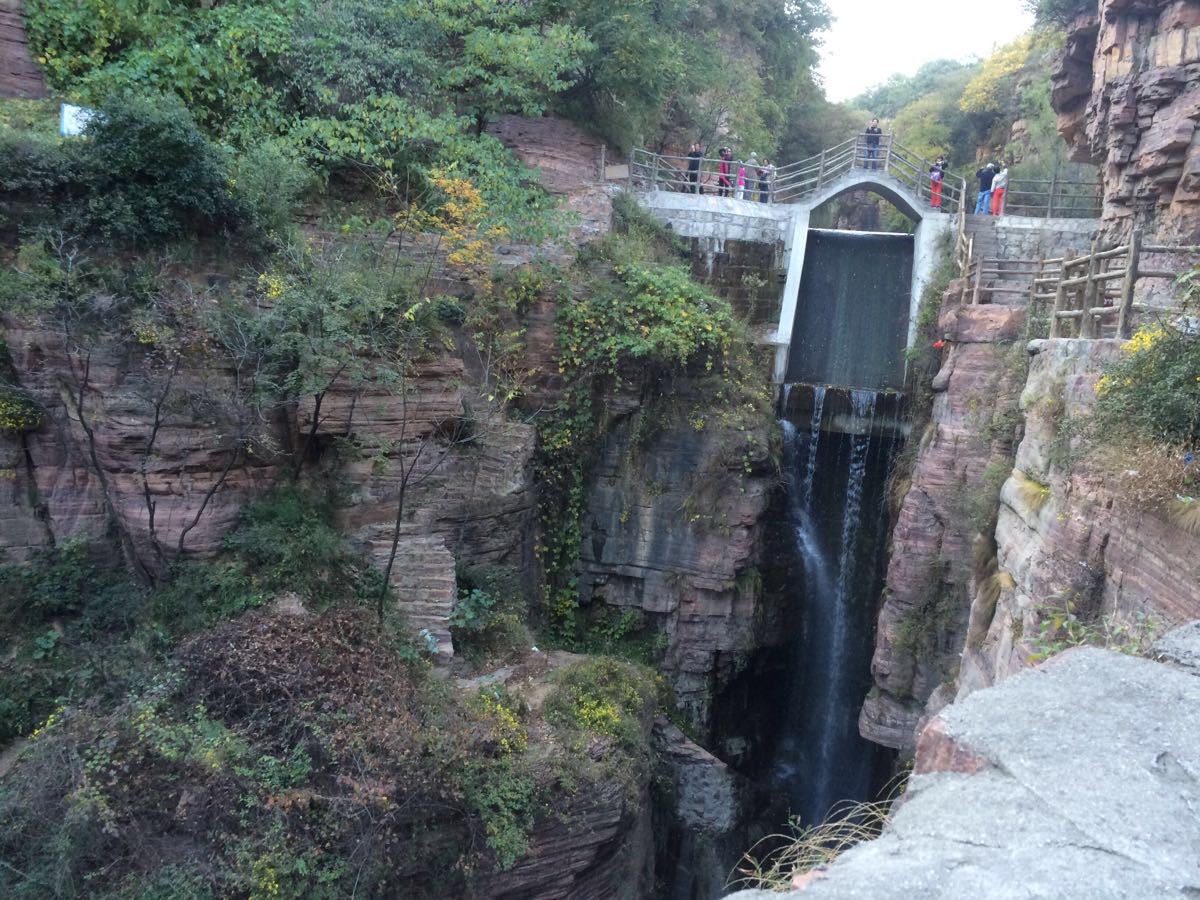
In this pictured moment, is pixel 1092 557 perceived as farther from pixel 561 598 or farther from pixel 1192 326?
pixel 561 598

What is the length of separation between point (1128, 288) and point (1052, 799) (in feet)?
22.5

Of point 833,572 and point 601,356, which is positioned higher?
point 601,356

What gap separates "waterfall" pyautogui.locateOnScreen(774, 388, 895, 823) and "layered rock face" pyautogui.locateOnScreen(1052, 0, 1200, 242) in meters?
5.58

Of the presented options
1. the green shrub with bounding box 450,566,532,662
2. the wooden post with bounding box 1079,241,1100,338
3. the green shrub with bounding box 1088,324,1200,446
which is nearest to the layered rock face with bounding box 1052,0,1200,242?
the wooden post with bounding box 1079,241,1100,338

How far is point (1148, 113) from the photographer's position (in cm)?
1259

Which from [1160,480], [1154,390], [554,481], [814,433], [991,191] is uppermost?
[991,191]

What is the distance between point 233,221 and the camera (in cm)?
943

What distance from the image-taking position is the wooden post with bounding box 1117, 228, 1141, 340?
7.30 m

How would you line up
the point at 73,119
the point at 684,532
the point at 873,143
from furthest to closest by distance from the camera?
the point at 873,143
the point at 684,532
the point at 73,119

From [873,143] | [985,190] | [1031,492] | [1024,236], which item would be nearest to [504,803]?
[1031,492]

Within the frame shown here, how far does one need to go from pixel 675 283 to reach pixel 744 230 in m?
4.32

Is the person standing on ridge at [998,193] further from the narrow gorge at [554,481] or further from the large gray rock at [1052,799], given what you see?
the large gray rock at [1052,799]

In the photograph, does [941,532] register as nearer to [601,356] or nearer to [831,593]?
[831,593]

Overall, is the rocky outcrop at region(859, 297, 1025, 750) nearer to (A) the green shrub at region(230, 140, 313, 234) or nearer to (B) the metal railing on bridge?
(B) the metal railing on bridge
